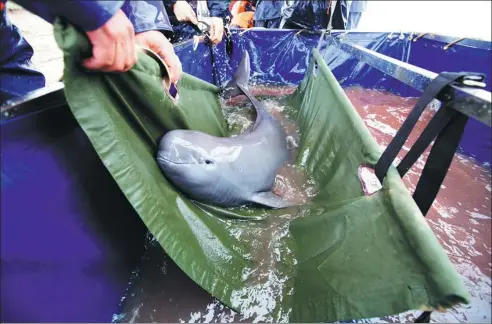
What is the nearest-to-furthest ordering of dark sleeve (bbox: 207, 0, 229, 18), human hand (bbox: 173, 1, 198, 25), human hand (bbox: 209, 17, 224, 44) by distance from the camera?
human hand (bbox: 173, 1, 198, 25) → human hand (bbox: 209, 17, 224, 44) → dark sleeve (bbox: 207, 0, 229, 18)

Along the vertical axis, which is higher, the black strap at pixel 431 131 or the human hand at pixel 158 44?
Result: the human hand at pixel 158 44

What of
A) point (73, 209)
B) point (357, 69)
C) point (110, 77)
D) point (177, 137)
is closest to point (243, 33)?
point (357, 69)

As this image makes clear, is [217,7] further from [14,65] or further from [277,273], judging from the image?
[277,273]

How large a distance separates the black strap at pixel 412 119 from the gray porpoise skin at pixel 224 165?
2.88 ft

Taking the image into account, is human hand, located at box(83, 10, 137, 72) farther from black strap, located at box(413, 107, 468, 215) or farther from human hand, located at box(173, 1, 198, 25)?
human hand, located at box(173, 1, 198, 25)

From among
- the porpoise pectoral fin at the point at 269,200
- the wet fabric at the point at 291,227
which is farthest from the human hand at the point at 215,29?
the porpoise pectoral fin at the point at 269,200

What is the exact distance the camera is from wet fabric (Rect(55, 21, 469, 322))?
32.2 inches

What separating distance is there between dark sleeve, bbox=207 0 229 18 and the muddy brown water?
251 cm

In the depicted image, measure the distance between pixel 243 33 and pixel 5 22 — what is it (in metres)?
2.82

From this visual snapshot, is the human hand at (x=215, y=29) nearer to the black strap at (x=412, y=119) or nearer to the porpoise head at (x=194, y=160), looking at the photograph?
the porpoise head at (x=194, y=160)

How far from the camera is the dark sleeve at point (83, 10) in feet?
2.36

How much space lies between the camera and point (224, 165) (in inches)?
66.4

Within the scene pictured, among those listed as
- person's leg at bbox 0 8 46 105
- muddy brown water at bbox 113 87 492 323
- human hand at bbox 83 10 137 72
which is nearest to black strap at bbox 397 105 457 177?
muddy brown water at bbox 113 87 492 323

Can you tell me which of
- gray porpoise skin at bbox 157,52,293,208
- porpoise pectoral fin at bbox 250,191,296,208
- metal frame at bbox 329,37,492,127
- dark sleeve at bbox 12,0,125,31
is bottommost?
porpoise pectoral fin at bbox 250,191,296,208
